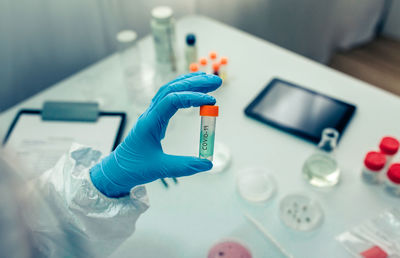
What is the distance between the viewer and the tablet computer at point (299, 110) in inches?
39.4

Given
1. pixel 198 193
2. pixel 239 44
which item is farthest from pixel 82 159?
pixel 239 44

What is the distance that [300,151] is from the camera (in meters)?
0.96

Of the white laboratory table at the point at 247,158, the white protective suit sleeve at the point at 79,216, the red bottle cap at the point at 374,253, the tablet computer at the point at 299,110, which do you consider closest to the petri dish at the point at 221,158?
the white laboratory table at the point at 247,158

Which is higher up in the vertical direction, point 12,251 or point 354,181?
point 12,251

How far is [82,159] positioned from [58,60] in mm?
806

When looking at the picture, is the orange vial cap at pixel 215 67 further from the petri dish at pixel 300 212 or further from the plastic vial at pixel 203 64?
the petri dish at pixel 300 212

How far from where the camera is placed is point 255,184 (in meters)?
0.89

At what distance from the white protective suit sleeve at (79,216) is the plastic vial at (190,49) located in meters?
0.55

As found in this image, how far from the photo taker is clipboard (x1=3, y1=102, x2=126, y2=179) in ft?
3.15

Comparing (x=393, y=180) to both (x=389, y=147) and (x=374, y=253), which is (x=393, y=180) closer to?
(x=389, y=147)

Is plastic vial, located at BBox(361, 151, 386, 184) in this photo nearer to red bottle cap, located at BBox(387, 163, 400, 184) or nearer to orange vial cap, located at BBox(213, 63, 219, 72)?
red bottle cap, located at BBox(387, 163, 400, 184)

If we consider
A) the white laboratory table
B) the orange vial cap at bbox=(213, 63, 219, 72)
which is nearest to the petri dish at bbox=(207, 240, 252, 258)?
the white laboratory table

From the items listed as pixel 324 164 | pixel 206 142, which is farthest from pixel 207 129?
pixel 324 164

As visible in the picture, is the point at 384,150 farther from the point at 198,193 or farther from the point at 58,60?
the point at 58,60
